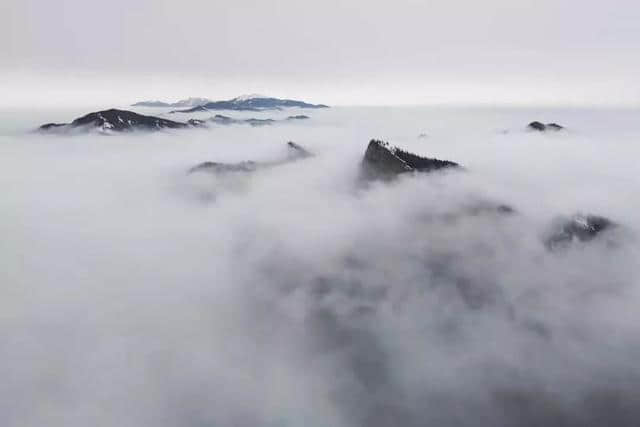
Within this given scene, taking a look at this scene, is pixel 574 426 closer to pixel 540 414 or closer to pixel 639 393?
pixel 540 414

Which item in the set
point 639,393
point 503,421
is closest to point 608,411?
point 639,393

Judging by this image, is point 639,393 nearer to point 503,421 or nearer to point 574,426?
point 574,426

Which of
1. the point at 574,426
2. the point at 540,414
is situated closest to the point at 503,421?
the point at 540,414

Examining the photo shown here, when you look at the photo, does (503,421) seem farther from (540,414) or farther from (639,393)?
(639,393)

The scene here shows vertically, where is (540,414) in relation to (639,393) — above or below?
below

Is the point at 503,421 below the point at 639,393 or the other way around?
below

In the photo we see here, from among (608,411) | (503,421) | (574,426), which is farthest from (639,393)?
(503,421)
